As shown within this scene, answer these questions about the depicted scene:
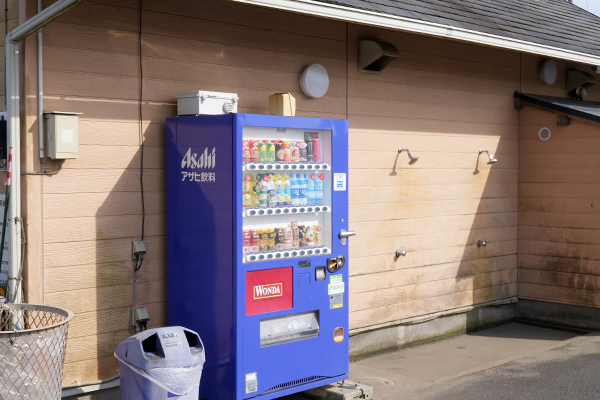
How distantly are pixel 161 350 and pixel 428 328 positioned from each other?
3.60 m

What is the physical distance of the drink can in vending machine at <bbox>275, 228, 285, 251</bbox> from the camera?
Answer: 4625 mm

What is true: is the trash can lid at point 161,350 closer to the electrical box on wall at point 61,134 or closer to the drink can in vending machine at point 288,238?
the drink can in vending machine at point 288,238

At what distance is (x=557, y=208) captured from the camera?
731cm

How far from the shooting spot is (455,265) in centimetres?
698

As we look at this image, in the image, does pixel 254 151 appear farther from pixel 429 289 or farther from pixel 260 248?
pixel 429 289

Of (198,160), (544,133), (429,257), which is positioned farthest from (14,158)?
(544,133)

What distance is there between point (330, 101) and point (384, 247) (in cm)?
154

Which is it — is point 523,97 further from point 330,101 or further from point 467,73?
point 330,101

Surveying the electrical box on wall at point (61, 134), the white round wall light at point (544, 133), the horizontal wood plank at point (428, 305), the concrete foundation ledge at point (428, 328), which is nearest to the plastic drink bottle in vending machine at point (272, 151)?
the electrical box on wall at point (61, 134)

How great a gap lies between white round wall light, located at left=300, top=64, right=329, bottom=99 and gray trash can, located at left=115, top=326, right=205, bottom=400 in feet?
8.06

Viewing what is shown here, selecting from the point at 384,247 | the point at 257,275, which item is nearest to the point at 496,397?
the point at 384,247

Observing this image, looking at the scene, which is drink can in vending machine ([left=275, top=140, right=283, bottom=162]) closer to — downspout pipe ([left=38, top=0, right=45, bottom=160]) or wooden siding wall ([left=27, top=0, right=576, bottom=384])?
wooden siding wall ([left=27, top=0, right=576, bottom=384])

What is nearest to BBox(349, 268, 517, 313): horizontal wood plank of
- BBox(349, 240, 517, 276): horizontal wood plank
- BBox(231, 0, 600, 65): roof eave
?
BBox(349, 240, 517, 276): horizontal wood plank

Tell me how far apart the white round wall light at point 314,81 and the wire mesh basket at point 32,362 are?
2.80 meters
